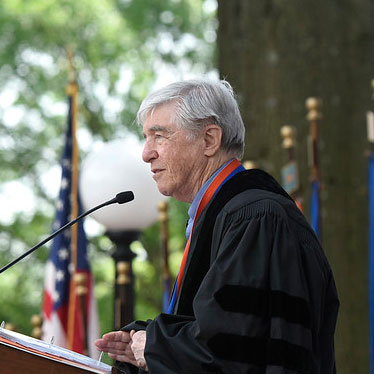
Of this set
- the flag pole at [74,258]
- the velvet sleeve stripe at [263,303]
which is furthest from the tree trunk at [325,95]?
the velvet sleeve stripe at [263,303]

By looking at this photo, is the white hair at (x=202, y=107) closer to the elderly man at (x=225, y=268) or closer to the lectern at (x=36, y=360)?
the elderly man at (x=225, y=268)

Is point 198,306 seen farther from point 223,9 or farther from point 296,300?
point 223,9

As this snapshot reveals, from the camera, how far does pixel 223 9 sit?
822 cm

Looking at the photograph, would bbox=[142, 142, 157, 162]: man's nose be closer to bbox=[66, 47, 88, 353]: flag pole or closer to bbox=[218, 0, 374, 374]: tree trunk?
bbox=[66, 47, 88, 353]: flag pole

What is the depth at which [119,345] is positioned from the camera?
3133 mm

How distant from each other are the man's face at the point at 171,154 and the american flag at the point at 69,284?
360cm

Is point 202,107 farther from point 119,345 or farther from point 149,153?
point 119,345

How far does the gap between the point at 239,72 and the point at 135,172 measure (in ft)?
6.78

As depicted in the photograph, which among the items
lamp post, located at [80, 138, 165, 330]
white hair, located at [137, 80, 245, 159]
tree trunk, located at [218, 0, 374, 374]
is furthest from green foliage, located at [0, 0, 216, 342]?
white hair, located at [137, 80, 245, 159]

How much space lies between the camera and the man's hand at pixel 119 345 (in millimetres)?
3117

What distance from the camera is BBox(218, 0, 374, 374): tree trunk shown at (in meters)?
7.38

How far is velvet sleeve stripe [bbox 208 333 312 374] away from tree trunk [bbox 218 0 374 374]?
14.8 feet

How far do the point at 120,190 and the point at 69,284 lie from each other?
1.40 metres

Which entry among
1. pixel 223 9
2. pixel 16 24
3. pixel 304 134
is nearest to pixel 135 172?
pixel 304 134
